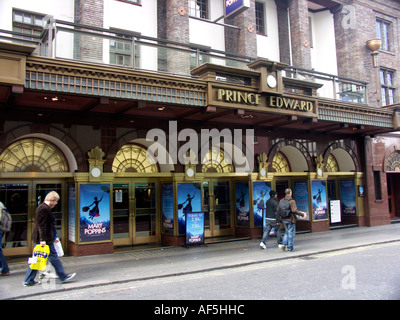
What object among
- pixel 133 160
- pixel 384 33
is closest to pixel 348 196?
pixel 384 33

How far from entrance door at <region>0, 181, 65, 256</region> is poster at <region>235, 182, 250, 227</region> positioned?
685cm

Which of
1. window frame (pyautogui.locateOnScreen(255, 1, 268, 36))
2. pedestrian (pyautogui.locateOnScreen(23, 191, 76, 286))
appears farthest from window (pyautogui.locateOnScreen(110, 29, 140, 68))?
window frame (pyautogui.locateOnScreen(255, 1, 268, 36))

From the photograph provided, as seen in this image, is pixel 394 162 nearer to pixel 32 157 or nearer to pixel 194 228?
pixel 194 228

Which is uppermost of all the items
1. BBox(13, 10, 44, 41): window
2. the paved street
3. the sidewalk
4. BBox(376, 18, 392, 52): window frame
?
BBox(376, 18, 392, 52): window frame

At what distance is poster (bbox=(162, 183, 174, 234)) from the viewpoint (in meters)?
12.5

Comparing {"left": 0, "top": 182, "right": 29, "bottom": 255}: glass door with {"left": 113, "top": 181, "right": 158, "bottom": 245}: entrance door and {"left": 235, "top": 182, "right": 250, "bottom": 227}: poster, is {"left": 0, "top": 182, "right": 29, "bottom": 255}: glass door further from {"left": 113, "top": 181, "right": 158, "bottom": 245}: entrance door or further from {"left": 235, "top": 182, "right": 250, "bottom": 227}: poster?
{"left": 235, "top": 182, "right": 250, "bottom": 227}: poster

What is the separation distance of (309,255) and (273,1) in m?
11.7

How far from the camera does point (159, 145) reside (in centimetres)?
1252

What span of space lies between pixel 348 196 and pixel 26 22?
14427 mm

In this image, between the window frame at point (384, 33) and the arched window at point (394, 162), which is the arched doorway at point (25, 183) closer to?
the arched window at point (394, 162)

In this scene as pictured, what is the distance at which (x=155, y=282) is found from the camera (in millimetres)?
7922

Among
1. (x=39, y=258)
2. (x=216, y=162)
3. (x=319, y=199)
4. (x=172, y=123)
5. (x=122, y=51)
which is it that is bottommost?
(x=39, y=258)
